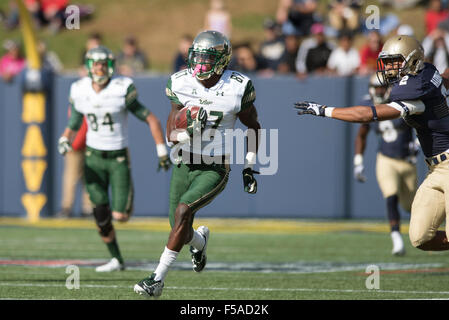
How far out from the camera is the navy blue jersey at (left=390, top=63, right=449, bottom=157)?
591 cm

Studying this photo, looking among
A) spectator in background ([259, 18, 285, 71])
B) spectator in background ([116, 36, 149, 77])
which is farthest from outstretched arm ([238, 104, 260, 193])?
spectator in background ([116, 36, 149, 77])

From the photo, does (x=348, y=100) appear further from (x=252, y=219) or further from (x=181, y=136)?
(x=181, y=136)

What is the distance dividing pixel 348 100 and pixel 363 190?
3.99 feet

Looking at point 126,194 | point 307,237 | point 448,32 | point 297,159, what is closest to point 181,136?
point 126,194

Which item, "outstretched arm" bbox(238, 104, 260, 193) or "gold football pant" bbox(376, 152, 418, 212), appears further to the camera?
"gold football pant" bbox(376, 152, 418, 212)

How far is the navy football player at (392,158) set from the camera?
30.3ft

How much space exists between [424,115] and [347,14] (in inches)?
344

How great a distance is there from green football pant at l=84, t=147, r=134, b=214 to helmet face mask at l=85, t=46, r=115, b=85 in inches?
25.0

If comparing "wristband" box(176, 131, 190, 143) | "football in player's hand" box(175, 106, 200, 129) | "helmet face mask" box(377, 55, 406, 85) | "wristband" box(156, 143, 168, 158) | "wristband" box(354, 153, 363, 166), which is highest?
"helmet face mask" box(377, 55, 406, 85)
